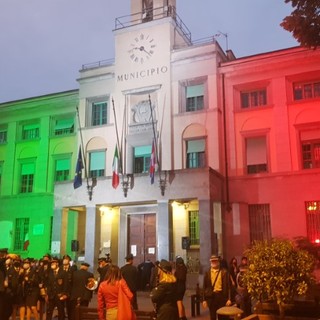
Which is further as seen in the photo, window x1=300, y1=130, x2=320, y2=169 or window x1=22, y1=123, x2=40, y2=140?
window x1=22, y1=123, x2=40, y2=140

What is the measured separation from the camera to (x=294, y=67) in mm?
23297

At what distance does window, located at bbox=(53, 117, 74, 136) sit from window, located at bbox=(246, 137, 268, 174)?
1172cm

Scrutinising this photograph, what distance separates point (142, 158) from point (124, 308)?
61.3ft

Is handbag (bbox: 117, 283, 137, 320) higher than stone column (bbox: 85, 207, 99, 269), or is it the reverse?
stone column (bbox: 85, 207, 99, 269)

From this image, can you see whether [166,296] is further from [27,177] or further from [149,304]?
[27,177]

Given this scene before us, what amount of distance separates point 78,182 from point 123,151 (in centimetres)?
341

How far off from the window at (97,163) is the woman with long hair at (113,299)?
1901 cm

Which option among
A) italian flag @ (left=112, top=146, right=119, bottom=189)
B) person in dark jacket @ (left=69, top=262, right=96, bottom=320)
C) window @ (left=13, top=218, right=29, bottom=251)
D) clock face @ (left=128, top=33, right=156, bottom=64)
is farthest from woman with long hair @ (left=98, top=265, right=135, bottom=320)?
window @ (left=13, top=218, right=29, bottom=251)

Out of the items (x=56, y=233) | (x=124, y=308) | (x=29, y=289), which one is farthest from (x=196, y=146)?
(x=124, y=308)

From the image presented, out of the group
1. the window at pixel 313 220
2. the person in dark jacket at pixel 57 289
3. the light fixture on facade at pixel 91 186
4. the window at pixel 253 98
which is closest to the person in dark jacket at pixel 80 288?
the person in dark jacket at pixel 57 289

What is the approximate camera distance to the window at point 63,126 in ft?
93.9

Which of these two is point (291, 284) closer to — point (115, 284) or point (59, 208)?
point (115, 284)

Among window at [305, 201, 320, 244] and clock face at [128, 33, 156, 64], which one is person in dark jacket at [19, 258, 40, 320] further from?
clock face at [128, 33, 156, 64]

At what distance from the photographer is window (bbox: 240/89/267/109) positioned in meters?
24.2
